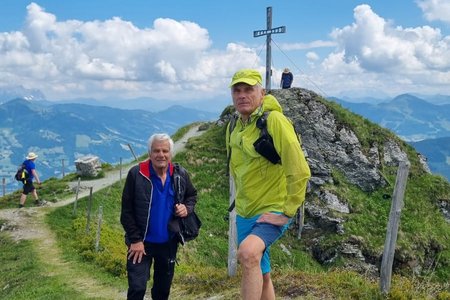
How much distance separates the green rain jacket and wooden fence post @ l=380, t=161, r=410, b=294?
11.8 ft

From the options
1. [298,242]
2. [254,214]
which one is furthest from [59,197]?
[254,214]

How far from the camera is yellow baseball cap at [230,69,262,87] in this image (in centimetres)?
530

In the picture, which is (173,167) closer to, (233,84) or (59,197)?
(233,84)

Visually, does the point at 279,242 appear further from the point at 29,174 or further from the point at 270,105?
the point at 270,105

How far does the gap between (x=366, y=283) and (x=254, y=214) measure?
13.7 feet

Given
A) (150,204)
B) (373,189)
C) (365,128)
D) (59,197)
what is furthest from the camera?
(365,128)

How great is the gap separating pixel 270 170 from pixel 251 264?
1.16 metres

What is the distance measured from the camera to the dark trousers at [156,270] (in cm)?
662

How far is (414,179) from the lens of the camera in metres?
32.5

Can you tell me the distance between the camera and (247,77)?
17.5 feet

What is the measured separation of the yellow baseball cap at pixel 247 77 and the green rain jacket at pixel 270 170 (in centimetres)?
29

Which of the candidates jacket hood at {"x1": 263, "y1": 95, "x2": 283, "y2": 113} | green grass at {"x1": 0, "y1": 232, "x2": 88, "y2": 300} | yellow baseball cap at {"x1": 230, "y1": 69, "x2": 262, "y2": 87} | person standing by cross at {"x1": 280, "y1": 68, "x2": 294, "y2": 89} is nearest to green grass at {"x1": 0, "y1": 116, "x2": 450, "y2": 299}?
green grass at {"x1": 0, "y1": 232, "x2": 88, "y2": 300}

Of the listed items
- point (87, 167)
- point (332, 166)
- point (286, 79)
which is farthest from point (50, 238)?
point (286, 79)

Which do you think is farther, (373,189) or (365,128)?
(365,128)
